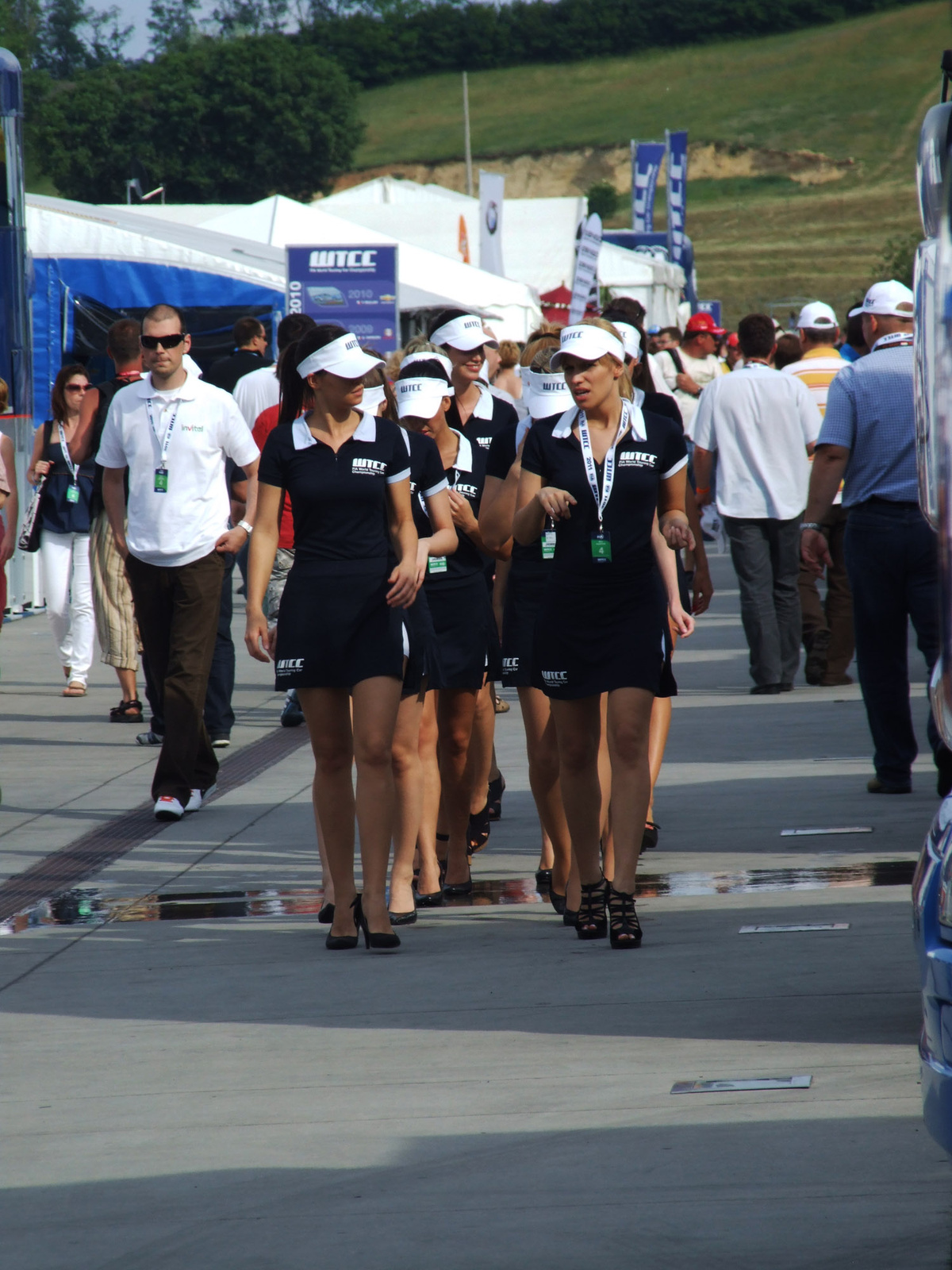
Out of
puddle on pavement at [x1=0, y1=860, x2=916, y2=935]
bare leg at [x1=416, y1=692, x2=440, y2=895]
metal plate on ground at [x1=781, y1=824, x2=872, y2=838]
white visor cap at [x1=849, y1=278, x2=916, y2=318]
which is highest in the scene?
white visor cap at [x1=849, y1=278, x2=916, y2=318]

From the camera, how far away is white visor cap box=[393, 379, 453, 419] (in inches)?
265

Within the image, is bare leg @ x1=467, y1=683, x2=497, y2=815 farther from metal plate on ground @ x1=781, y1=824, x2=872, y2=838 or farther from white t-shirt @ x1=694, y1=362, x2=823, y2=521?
white t-shirt @ x1=694, y1=362, x2=823, y2=521

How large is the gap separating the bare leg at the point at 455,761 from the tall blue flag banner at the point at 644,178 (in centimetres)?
3689

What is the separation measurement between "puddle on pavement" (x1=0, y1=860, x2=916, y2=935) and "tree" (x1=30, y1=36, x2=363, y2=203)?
84.7 metres

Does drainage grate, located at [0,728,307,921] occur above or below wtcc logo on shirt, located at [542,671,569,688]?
below

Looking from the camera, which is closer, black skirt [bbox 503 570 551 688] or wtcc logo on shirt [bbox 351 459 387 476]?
wtcc logo on shirt [bbox 351 459 387 476]

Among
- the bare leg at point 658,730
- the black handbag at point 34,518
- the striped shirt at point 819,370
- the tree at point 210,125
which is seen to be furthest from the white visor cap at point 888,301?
the tree at point 210,125

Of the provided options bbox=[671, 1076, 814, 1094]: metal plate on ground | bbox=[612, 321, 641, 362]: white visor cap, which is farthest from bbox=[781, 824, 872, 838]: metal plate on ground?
bbox=[671, 1076, 814, 1094]: metal plate on ground

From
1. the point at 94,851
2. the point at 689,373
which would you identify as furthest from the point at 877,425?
the point at 689,373

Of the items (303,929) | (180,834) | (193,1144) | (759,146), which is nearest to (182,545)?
(180,834)

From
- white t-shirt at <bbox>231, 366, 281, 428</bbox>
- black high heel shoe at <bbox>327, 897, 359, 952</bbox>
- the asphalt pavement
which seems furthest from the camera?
white t-shirt at <bbox>231, 366, 281, 428</bbox>

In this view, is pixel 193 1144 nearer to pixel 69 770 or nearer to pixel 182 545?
pixel 182 545

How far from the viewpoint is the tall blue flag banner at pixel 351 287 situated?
19.2m

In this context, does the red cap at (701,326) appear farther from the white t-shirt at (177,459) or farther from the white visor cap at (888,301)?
the white t-shirt at (177,459)
